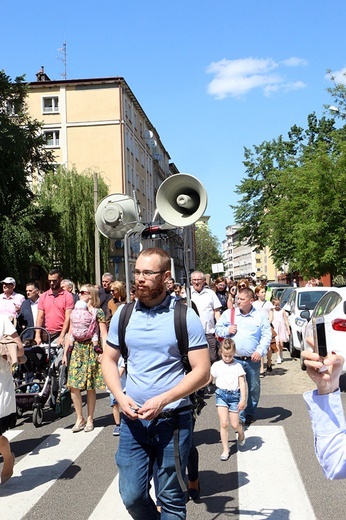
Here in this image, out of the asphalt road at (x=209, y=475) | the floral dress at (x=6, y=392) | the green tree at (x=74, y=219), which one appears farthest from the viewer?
the green tree at (x=74, y=219)

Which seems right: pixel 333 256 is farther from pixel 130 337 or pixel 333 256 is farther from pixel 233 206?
pixel 130 337

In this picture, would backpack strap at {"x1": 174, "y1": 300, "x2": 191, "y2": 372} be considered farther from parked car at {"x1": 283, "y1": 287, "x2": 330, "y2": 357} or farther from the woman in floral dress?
parked car at {"x1": 283, "y1": 287, "x2": 330, "y2": 357}

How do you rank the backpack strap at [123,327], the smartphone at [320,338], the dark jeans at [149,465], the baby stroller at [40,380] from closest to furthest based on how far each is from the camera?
the smartphone at [320,338] → the dark jeans at [149,465] → the backpack strap at [123,327] → the baby stroller at [40,380]

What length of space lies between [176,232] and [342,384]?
14.0 ft

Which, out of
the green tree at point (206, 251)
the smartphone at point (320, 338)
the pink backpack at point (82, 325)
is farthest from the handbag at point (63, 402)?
the green tree at point (206, 251)

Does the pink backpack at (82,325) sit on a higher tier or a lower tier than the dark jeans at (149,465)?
higher

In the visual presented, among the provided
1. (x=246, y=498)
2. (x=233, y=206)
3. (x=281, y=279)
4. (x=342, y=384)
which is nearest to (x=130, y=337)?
(x=246, y=498)

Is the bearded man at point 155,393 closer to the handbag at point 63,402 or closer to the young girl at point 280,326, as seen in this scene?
the handbag at point 63,402

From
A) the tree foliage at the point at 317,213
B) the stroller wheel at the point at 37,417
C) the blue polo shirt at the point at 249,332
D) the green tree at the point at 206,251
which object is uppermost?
the green tree at the point at 206,251

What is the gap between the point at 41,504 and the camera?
5312mm

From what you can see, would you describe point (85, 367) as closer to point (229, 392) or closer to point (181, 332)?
point (229, 392)

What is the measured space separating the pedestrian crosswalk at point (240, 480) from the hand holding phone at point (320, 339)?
3021 mm

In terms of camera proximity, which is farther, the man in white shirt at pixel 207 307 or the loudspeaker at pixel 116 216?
the man in white shirt at pixel 207 307

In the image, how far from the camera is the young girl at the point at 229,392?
6.62 m
